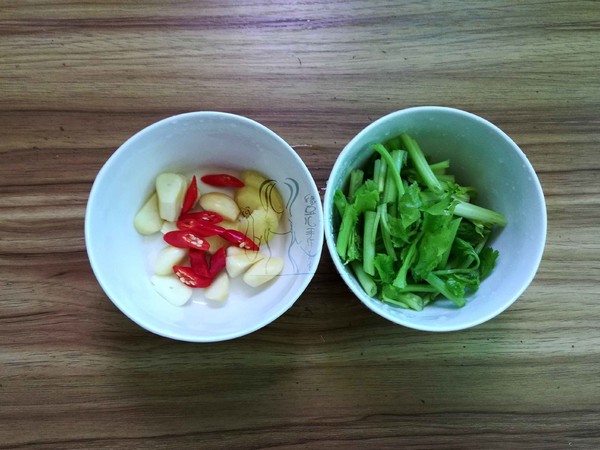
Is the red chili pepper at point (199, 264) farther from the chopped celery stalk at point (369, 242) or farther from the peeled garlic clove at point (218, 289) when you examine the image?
the chopped celery stalk at point (369, 242)

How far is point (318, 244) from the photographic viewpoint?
82 centimetres

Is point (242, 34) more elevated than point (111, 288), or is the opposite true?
point (242, 34)

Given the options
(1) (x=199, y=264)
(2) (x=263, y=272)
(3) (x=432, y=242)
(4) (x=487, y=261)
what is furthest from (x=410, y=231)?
(1) (x=199, y=264)

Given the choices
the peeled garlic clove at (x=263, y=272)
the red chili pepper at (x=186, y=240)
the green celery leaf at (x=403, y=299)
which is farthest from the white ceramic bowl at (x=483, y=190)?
the red chili pepper at (x=186, y=240)

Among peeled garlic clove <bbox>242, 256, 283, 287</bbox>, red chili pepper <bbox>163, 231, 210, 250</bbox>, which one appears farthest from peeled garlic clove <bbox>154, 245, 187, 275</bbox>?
peeled garlic clove <bbox>242, 256, 283, 287</bbox>

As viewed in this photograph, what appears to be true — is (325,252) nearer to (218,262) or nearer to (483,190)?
(218,262)

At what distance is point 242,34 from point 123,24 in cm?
22

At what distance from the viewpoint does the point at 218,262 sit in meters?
0.92

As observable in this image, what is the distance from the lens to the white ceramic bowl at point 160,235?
819 mm

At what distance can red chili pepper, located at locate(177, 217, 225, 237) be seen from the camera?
2.99 ft

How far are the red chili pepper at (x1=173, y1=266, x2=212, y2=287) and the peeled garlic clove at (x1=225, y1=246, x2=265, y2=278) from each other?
0.16ft

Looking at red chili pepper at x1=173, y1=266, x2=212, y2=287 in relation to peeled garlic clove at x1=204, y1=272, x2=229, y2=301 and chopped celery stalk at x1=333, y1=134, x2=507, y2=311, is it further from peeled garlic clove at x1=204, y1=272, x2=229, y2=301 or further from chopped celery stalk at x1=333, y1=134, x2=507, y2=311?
chopped celery stalk at x1=333, y1=134, x2=507, y2=311

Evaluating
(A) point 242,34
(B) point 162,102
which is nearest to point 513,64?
(A) point 242,34

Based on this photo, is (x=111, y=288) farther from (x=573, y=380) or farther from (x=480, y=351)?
(x=573, y=380)
